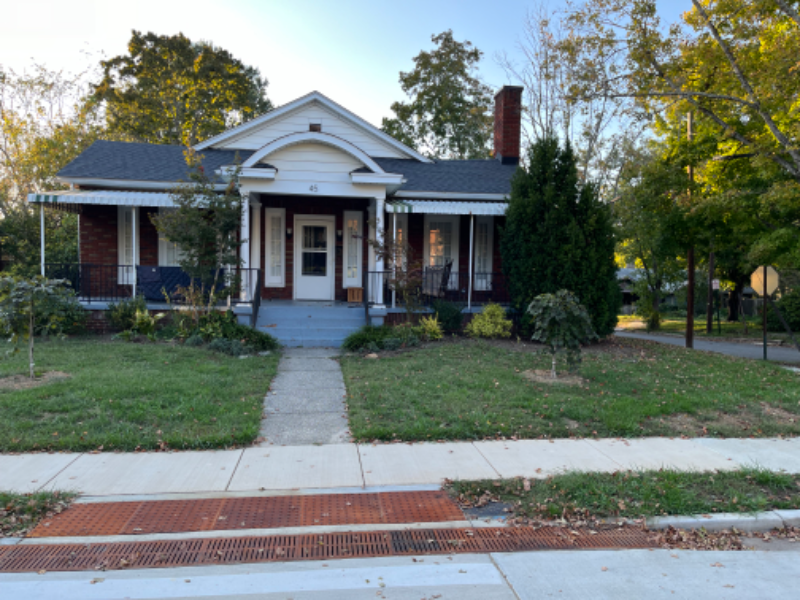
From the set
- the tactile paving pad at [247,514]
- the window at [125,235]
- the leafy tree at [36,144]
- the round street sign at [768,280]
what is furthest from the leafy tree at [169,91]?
the tactile paving pad at [247,514]

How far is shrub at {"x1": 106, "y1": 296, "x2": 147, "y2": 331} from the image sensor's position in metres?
11.9

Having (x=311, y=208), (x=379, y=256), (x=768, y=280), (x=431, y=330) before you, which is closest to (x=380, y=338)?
(x=431, y=330)

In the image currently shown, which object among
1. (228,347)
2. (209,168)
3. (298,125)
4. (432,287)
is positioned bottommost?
(228,347)

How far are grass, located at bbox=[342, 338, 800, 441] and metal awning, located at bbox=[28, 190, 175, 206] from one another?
19.7 feet

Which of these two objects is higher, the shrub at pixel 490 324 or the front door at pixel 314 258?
the front door at pixel 314 258

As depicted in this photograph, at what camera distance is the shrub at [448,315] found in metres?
12.7

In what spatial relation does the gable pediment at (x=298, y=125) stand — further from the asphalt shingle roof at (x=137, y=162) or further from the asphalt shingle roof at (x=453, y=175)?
the asphalt shingle roof at (x=453, y=175)

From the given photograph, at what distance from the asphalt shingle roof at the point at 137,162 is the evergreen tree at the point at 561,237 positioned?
6991 millimetres

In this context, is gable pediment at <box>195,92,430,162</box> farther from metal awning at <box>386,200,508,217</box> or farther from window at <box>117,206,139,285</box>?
metal awning at <box>386,200,508,217</box>

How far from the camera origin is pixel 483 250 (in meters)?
15.6

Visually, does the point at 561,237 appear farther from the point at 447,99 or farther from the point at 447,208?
the point at 447,99

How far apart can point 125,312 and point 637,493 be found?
35.3ft

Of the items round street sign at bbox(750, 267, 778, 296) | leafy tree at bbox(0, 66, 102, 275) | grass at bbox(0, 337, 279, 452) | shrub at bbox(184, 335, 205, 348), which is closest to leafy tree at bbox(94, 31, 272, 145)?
leafy tree at bbox(0, 66, 102, 275)

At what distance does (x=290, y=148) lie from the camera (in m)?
12.4
